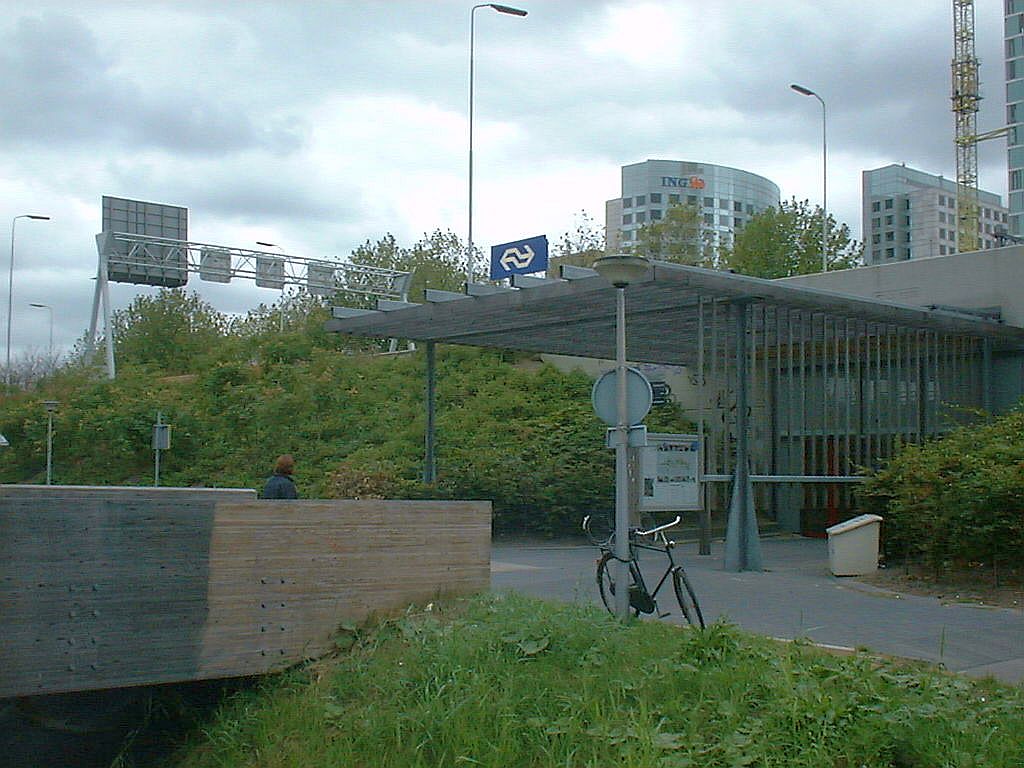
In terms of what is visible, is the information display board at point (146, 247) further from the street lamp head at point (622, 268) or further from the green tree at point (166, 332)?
the street lamp head at point (622, 268)

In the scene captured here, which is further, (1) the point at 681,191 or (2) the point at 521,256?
(1) the point at 681,191

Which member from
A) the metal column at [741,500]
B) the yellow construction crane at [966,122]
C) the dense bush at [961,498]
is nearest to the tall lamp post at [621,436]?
the dense bush at [961,498]

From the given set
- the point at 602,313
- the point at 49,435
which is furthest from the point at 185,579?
the point at 49,435

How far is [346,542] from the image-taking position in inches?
399

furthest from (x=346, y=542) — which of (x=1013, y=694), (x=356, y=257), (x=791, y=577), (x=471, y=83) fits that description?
(x=356, y=257)

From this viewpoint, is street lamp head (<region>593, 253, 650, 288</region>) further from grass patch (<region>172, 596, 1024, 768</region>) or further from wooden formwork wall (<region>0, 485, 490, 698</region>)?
grass patch (<region>172, 596, 1024, 768</region>)

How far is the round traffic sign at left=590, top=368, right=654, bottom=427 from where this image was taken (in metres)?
10.4

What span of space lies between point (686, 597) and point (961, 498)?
17.7 feet

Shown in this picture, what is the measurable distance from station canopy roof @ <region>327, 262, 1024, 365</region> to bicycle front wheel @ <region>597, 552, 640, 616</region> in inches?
208

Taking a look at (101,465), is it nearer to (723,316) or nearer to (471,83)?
(471,83)

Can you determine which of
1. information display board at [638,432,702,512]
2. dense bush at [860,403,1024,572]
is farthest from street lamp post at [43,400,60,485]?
dense bush at [860,403,1024,572]

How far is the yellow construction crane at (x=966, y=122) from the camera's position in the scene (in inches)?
4353

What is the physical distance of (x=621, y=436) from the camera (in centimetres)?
1038

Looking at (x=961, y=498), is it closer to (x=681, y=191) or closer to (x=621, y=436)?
(x=621, y=436)
